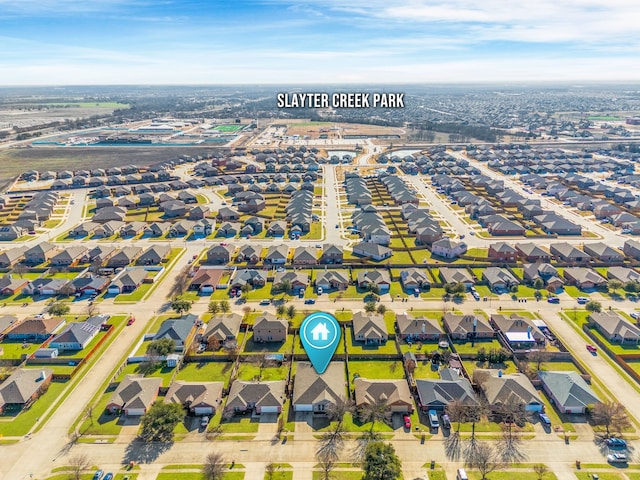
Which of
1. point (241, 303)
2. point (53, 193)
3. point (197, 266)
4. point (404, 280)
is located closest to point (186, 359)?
point (241, 303)

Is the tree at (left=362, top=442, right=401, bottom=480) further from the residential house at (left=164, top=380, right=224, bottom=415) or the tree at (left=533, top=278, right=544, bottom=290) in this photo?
the tree at (left=533, top=278, right=544, bottom=290)

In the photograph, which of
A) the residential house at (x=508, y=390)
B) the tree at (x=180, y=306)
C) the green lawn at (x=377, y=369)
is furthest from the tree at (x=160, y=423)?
the residential house at (x=508, y=390)

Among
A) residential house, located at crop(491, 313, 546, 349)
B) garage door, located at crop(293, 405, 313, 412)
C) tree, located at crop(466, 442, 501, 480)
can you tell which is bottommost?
tree, located at crop(466, 442, 501, 480)

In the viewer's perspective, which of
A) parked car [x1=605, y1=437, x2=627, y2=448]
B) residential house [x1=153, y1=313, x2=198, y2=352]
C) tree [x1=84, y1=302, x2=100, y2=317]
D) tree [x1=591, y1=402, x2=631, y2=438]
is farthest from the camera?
tree [x1=84, y1=302, x2=100, y2=317]

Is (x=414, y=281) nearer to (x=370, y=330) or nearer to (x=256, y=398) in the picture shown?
(x=370, y=330)

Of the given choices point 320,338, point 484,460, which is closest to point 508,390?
point 484,460

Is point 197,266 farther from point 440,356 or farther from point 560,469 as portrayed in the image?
point 560,469

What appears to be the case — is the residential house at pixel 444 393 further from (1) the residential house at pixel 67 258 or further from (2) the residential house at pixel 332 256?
(1) the residential house at pixel 67 258

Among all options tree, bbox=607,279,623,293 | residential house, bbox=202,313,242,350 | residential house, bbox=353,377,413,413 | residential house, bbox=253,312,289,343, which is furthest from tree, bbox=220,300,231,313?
tree, bbox=607,279,623,293
